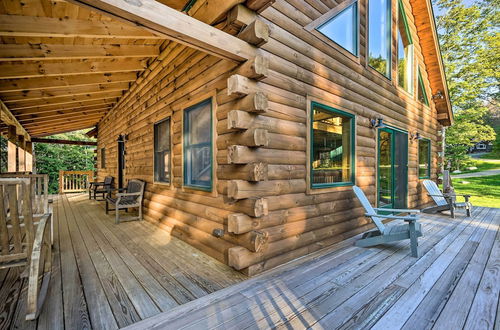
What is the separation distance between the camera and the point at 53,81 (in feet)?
14.7

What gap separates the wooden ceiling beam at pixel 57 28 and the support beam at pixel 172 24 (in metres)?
1.24

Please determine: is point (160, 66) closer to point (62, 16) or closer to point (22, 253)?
point (62, 16)

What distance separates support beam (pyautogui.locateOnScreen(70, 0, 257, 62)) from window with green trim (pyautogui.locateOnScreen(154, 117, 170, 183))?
94.2 inches

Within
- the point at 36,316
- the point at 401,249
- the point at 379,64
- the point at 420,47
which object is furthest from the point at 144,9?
the point at 420,47

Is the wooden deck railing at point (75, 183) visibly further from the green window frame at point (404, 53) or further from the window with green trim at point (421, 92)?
the window with green trim at point (421, 92)

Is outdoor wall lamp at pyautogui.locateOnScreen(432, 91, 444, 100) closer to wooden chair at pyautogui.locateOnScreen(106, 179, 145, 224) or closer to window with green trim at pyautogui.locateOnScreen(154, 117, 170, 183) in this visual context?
window with green trim at pyautogui.locateOnScreen(154, 117, 170, 183)

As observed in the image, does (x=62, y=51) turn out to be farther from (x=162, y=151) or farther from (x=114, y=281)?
(x=114, y=281)

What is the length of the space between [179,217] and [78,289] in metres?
1.64

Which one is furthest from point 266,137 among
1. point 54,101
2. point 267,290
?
point 54,101

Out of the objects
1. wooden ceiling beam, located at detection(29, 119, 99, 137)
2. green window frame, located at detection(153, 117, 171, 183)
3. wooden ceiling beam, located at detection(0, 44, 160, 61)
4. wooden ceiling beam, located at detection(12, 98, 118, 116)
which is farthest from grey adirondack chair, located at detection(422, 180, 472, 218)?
wooden ceiling beam, located at detection(29, 119, 99, 137)

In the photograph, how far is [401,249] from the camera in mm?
3207

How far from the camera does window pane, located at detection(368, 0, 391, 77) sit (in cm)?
461

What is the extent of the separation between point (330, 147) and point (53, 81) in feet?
18.1

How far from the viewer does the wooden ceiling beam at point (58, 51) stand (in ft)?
10.2
